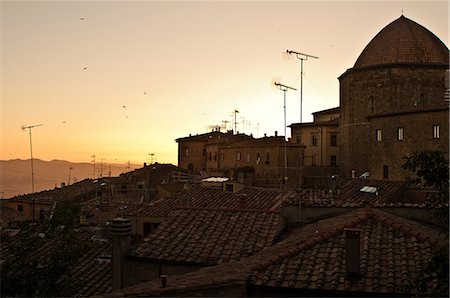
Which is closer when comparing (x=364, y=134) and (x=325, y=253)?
(x=325, y=253)

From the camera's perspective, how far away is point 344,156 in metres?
40.2

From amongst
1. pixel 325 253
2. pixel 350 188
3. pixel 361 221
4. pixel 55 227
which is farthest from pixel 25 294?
pixel 350 188

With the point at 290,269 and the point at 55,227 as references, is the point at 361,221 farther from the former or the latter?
the point at 55,227

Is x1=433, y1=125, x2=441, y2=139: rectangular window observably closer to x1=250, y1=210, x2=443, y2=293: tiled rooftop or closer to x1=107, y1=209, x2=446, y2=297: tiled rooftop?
x1=250, y1=210, x2=443, y2=293: tiled rooftop

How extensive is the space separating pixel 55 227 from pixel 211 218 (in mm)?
4242

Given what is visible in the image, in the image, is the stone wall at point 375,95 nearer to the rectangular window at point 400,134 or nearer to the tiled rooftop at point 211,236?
the rectangular window at point 400,134

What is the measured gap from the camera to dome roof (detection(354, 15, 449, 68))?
36312mm

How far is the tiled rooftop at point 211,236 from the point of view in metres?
10.4

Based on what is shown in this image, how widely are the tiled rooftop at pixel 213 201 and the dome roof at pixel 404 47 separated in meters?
21.7

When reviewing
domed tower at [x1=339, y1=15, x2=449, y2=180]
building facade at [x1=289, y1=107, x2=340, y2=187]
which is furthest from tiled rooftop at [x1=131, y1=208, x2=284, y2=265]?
building facade at [x1=289, y1=107, x2=340, y2=187]

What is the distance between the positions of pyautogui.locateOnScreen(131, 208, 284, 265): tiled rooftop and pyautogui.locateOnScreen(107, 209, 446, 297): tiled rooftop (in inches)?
35.6

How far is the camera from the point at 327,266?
319 inches

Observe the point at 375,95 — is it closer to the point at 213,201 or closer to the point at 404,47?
the point at 404,47

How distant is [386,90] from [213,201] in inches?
911
